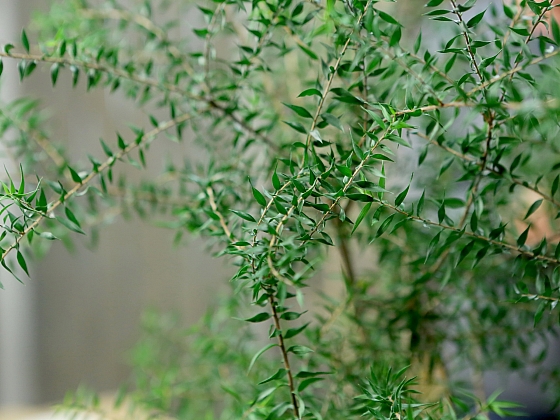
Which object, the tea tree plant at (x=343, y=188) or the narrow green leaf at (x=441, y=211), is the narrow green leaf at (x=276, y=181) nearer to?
the tea tree plant at (x=343, y=188)

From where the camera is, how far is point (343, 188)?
357 mm

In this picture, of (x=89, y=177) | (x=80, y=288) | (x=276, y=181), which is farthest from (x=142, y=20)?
(x=80, y=288)

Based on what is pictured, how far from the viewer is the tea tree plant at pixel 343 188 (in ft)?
1.24

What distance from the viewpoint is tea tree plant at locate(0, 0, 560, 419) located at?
38 cm

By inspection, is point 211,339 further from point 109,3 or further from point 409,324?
point 109,3

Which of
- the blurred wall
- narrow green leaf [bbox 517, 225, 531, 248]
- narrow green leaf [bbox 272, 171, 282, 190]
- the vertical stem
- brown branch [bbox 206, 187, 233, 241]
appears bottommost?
the vertical stem

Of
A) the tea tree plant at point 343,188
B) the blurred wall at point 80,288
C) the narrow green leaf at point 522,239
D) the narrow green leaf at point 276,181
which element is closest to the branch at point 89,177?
the tea tree plant at point 343,188

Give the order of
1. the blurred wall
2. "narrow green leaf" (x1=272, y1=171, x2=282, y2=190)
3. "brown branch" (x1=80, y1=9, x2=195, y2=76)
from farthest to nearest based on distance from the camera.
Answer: the blurred wall
"brown branch" (x1=80, y1=9, x2=195, y2=76)
"narrow green leaf" (x1=272, y1=171, x2=282, y2=190)

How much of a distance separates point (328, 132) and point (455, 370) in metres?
0.37

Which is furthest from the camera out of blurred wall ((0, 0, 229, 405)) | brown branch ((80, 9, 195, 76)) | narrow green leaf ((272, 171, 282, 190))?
blurred wall ((0, 0, 229, 405))

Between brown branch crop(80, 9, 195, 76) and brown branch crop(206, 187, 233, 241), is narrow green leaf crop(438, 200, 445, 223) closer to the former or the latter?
brown branch crop(206, 187, 233, 241)

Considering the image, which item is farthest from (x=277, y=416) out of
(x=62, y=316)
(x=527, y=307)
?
(x=62, y=316)

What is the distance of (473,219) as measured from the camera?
42cm

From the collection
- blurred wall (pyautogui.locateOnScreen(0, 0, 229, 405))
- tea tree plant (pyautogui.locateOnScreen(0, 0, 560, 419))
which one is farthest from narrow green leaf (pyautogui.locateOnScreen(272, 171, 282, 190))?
blurred wall (pyautogui.locateOnScreen(0, 0, 229, 405))
